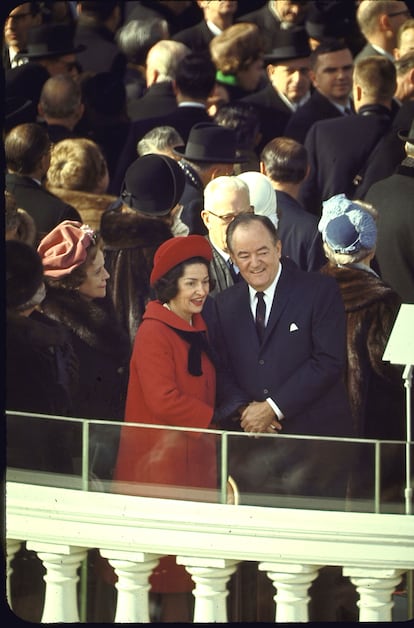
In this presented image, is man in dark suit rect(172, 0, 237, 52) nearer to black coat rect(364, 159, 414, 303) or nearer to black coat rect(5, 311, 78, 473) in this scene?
black coat rect(364, 159, 414, 303)

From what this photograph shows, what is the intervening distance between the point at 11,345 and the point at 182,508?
109cm

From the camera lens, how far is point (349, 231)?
33.7 ft

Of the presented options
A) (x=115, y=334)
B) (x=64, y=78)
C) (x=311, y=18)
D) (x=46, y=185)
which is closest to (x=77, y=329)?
(x=115, y=334)

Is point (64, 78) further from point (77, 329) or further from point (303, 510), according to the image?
point (303, 510)

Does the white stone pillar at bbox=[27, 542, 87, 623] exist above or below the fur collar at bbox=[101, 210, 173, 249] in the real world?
below

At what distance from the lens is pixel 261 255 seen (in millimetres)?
10320

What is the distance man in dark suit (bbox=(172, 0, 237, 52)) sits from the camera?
515 inches

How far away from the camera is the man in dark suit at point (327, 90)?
11766mm

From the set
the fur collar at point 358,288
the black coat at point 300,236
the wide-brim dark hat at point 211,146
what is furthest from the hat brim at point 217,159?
the fur collar at point 358,288

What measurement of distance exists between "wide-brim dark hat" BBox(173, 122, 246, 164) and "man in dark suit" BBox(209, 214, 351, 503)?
57 cm

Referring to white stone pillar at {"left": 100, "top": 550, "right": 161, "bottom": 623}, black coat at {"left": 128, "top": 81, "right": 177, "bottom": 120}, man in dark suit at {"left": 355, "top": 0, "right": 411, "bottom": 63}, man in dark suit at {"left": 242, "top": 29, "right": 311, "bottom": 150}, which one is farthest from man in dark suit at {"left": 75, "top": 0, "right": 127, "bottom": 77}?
white stone pillar at {"left": 100, "top": 550, "right": 161, "bottom": 623}

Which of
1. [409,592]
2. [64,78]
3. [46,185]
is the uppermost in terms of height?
[64,78]

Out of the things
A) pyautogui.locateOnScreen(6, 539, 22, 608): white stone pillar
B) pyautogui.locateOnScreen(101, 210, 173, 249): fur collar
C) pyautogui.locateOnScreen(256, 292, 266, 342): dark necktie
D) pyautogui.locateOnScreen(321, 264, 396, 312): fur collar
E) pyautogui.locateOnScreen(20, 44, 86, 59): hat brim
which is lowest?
pyautogui.locateOnScreen(6, 539, 22, 608): white stone pillar

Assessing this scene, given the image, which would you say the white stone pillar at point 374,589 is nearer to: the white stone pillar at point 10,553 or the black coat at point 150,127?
the white stone pillar at point 10,553
